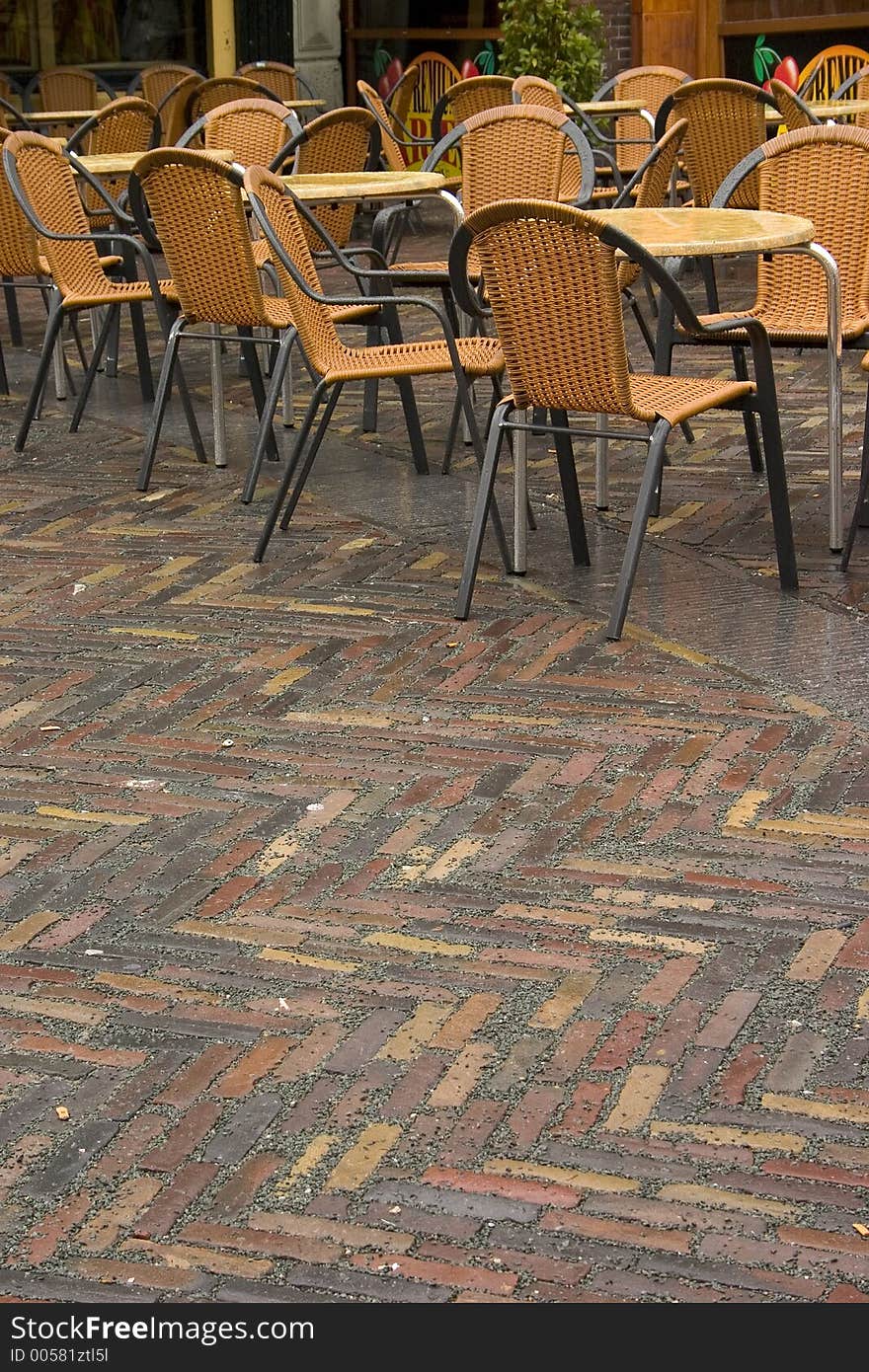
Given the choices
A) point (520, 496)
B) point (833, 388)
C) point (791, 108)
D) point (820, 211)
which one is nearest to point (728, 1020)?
point (520, 496)

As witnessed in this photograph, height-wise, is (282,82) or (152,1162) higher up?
(282,82)

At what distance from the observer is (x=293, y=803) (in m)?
3.59

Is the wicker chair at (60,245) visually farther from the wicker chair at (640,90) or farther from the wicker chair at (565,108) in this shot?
the wicker chair at (640,90)

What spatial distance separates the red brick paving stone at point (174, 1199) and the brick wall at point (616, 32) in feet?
36.8

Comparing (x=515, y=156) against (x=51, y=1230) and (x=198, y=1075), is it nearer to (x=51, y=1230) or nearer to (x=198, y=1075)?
(x=198, y=1075)

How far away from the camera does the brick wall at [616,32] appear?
12.6 meters

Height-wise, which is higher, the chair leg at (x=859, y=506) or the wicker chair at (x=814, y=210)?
the wicker chair at (x=814, y=210)

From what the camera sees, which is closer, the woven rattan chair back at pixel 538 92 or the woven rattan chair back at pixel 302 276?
the woven rattan chair back at pixel 302 276

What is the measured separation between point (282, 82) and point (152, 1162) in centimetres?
1057

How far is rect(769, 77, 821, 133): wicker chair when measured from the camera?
7.66 metres

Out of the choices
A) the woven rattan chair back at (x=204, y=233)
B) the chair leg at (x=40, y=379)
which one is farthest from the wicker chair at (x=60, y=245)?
the woven rattan chair back at (x=204, y=233)

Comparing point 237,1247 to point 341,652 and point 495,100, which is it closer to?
point 341,652

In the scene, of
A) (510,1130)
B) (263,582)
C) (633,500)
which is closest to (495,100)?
(633,500)
